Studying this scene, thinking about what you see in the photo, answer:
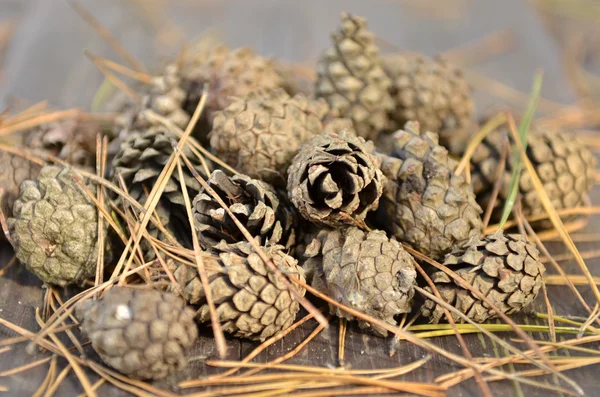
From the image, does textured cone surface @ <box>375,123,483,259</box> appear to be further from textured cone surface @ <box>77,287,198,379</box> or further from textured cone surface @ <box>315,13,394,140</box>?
textured cone surface @ <box>77,287,198,379</box>

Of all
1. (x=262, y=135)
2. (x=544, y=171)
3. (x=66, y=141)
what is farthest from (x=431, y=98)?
(x=66, y=141)

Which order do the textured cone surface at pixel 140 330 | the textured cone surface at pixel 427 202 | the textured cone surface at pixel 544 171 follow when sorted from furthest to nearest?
the textured cone surface at pixel 544 171
the textured cone surface at pixel 427 202
the textured cone surface at pixel 140 330

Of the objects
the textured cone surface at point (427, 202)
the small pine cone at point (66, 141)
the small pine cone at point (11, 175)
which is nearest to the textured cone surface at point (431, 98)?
the textured cone surface at point (427, 202)

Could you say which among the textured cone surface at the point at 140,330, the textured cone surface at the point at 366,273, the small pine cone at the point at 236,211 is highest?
the small pine cone at the point at 236,211

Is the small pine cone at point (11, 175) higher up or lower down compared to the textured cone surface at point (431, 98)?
lower down

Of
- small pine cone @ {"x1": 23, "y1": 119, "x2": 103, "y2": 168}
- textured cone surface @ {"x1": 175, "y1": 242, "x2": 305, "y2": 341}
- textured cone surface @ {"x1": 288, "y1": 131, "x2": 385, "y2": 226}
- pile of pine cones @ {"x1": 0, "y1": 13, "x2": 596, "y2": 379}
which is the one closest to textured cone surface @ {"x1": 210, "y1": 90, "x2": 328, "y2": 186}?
pile of pine cones @ {"x1": 0, "y1": 13, "x2": 596, "y2": 379}

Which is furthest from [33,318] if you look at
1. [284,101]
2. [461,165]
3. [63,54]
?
[63,54]

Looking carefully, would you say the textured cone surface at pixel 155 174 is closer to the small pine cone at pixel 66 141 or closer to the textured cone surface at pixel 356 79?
the small pine cone at pixel 66 141
